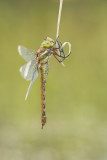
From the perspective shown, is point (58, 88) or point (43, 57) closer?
point (43, 57)

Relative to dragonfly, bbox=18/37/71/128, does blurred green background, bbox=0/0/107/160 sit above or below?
above

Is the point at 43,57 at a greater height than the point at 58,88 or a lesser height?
lesser

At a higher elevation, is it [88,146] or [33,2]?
[33,2]

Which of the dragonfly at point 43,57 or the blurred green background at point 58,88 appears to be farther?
the blurred green background at point 58,88

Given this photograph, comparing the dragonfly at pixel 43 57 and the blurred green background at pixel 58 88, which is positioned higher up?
the blurred green background at pixel 58 88

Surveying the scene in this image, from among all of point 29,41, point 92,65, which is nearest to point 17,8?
point 29,41

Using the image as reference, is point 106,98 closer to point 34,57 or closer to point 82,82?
point 82,82

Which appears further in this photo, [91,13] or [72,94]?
[91,13]

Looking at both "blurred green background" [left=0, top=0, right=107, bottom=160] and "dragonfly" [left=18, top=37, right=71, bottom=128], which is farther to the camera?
"blurred green background" [left=0, top=0, right=107, bottom=160]
